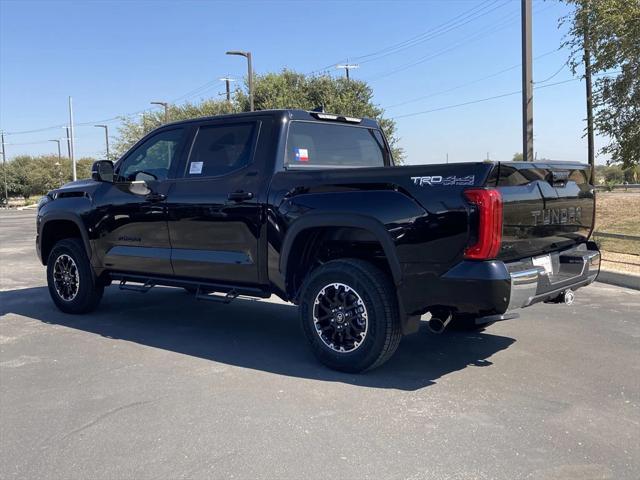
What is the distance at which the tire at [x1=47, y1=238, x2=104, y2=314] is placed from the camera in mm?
6750

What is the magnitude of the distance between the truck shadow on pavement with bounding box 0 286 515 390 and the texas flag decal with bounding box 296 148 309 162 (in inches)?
67.2

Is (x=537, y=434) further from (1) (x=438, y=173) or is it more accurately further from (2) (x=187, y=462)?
(2) (x=187, y=462)

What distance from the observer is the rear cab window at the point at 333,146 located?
537cm

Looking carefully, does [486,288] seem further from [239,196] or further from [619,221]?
[619,221]

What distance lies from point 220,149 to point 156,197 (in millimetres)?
835

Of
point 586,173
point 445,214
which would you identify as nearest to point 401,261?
point 445,214

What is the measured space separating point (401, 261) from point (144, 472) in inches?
84.5

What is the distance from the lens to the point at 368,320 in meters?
4.48

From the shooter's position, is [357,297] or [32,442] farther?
[357,297]

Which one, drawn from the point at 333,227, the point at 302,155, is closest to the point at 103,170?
the point at 302,155

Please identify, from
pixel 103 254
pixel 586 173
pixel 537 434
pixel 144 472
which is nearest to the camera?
pixel 144 472

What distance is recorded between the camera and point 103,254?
6.48 meters

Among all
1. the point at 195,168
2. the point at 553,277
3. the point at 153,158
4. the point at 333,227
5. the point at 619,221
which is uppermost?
the point at 153,158

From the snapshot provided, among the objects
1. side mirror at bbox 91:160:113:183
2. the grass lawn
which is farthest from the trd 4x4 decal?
the grass lawn
